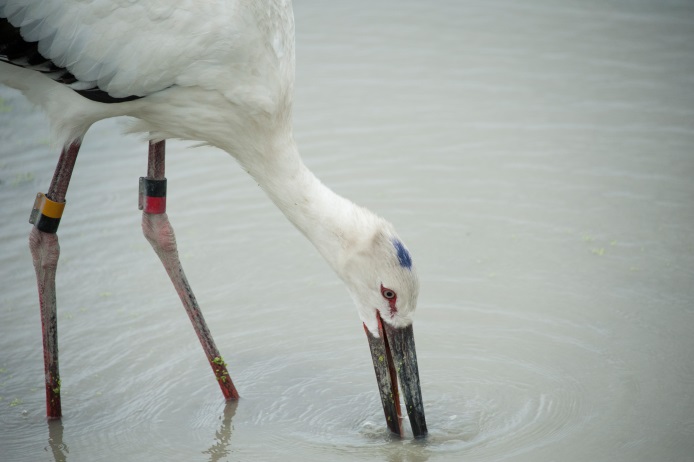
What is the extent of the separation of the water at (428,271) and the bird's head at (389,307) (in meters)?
0.19

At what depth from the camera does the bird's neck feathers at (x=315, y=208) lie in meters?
4.59

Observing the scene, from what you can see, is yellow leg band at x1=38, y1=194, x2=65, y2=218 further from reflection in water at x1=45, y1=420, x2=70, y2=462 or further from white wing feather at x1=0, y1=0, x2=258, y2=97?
reflection in water at x1=45, y1=420, x2=70, y2=462

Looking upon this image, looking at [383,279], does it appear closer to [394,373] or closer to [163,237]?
[394,373]

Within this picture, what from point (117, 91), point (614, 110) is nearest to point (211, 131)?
point (117, 91)

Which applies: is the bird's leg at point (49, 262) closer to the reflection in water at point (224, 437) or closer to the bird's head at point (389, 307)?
the reflection in water at point (224, 437)

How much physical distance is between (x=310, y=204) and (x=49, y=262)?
1.48 meters

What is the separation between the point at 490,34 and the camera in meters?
10.3

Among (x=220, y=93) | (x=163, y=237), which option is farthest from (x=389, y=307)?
(x=163, y=237)

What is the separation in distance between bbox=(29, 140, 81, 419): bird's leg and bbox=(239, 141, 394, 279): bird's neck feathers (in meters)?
1.05

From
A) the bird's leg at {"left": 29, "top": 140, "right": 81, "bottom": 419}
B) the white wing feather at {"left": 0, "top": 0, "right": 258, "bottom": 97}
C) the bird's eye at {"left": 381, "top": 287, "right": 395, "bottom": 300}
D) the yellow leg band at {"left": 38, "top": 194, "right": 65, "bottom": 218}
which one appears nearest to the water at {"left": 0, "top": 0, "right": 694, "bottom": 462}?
the bird's leg at {"left": 29, "top": 140, "right": 81, "bottom": 419}

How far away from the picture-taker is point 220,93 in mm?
4613

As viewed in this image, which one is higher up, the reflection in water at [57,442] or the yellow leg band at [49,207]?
the yellow leg band at [49,207]

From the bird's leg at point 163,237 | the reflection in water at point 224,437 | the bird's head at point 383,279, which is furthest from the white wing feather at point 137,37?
the reflection in water at point 224,437

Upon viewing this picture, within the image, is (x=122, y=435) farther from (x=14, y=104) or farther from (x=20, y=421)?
(x=14, y=104)
